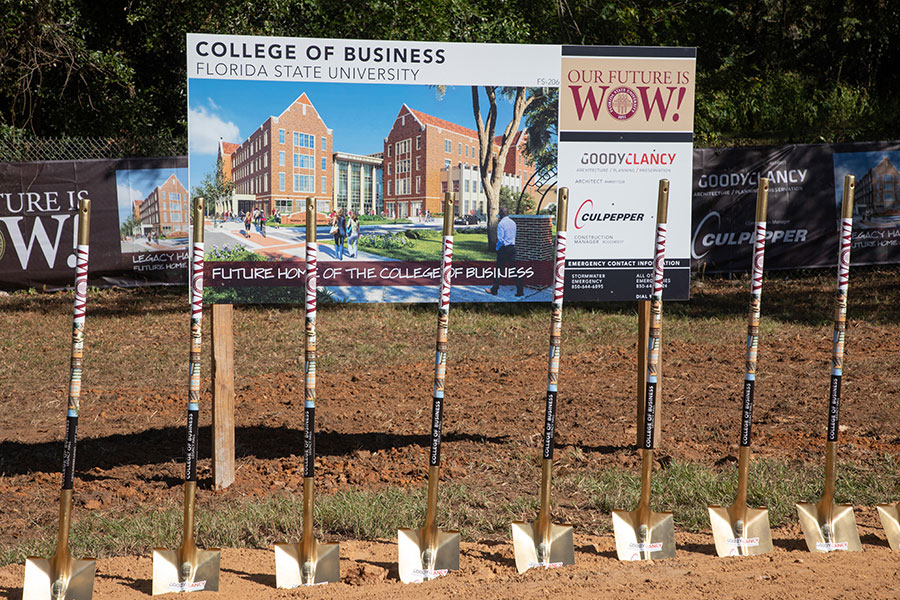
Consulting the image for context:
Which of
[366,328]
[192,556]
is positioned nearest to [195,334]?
[192,556]

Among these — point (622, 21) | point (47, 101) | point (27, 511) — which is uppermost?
point (622, 21)

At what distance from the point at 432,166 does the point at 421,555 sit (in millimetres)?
2900

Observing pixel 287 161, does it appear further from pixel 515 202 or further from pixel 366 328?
pixel 366 328

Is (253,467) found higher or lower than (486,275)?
lower

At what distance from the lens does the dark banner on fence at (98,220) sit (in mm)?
12977

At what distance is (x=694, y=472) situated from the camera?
5797mm

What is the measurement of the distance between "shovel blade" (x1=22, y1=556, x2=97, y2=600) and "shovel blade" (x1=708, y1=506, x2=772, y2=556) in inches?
127

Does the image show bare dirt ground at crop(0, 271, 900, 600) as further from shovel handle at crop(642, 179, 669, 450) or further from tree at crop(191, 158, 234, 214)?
tree at crop(191, 158, 234, 214)

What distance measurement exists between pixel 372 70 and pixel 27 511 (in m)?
3.60

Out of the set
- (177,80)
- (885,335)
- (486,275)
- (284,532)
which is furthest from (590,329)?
(177,80)

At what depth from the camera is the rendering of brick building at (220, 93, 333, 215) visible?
575cm

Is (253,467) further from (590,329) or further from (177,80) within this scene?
(177,80)

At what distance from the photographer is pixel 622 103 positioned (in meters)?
5.98

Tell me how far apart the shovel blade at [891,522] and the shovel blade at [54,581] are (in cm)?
420
